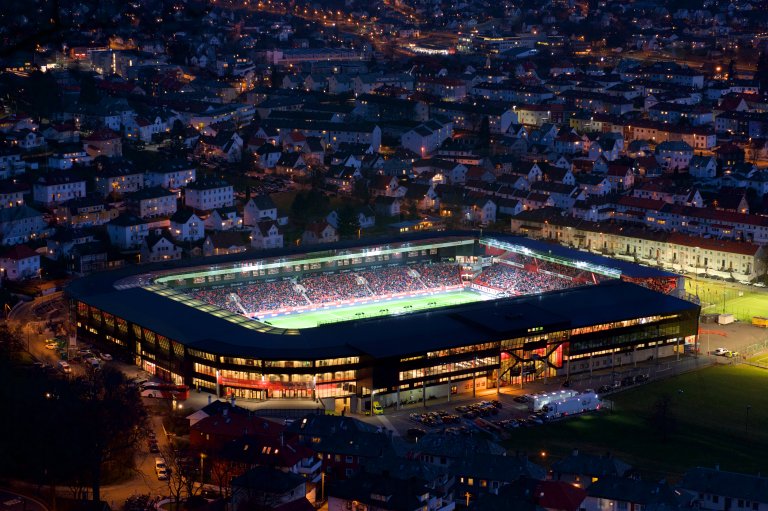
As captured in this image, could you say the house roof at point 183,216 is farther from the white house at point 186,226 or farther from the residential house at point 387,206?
the residential house at point 387,206

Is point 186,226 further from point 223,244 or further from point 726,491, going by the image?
point 726,491

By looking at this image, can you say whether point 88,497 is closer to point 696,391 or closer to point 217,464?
point 217,464

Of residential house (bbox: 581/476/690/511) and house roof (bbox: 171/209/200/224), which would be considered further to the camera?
house roof (bbox: 171/209/200/224)

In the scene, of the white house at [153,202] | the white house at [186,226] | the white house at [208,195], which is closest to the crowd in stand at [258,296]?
the white house at [186,226]

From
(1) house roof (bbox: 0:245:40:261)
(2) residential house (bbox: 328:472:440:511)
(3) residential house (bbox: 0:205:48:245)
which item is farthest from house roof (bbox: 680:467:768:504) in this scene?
(3) residential house (bbox: 0:205:48:245)

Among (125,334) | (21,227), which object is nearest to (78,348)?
(125,334)

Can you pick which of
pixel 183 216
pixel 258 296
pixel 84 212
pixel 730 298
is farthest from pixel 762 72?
pixel 258 296

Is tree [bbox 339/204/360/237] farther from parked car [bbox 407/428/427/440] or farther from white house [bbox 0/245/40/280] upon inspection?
parked car [bbox 407/428/427/440]
